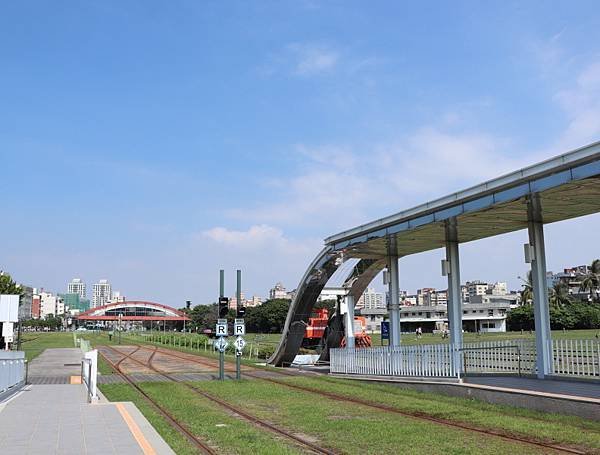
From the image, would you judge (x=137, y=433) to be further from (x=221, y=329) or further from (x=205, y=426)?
(x=221, y=329)

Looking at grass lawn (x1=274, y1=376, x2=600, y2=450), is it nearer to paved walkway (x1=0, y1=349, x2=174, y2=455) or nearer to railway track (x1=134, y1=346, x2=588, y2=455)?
railway track (x1=134, y1=346, x2=588, y2=455)

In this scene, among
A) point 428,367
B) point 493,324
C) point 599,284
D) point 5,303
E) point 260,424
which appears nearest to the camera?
point 260,424

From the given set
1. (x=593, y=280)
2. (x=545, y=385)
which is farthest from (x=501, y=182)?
(x=593, y=280)

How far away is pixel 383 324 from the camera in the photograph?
27516 mm

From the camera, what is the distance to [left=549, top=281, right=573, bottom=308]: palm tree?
9036 cm

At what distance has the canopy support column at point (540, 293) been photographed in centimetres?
1681

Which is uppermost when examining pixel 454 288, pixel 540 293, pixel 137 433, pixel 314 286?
pixel 314 286

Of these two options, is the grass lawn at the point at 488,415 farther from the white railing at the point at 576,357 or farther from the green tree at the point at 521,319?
the green tree at the point at 521,319

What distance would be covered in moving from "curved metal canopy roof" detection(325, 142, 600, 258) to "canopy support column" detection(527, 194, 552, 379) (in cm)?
26

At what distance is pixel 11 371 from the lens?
18.9m

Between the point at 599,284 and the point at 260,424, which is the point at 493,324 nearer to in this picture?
the point at 599,284

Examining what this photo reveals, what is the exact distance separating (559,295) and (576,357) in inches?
3332

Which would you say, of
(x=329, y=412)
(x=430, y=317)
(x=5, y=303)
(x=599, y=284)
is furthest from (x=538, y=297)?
(x=430, y=317)

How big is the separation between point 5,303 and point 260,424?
14.2m
